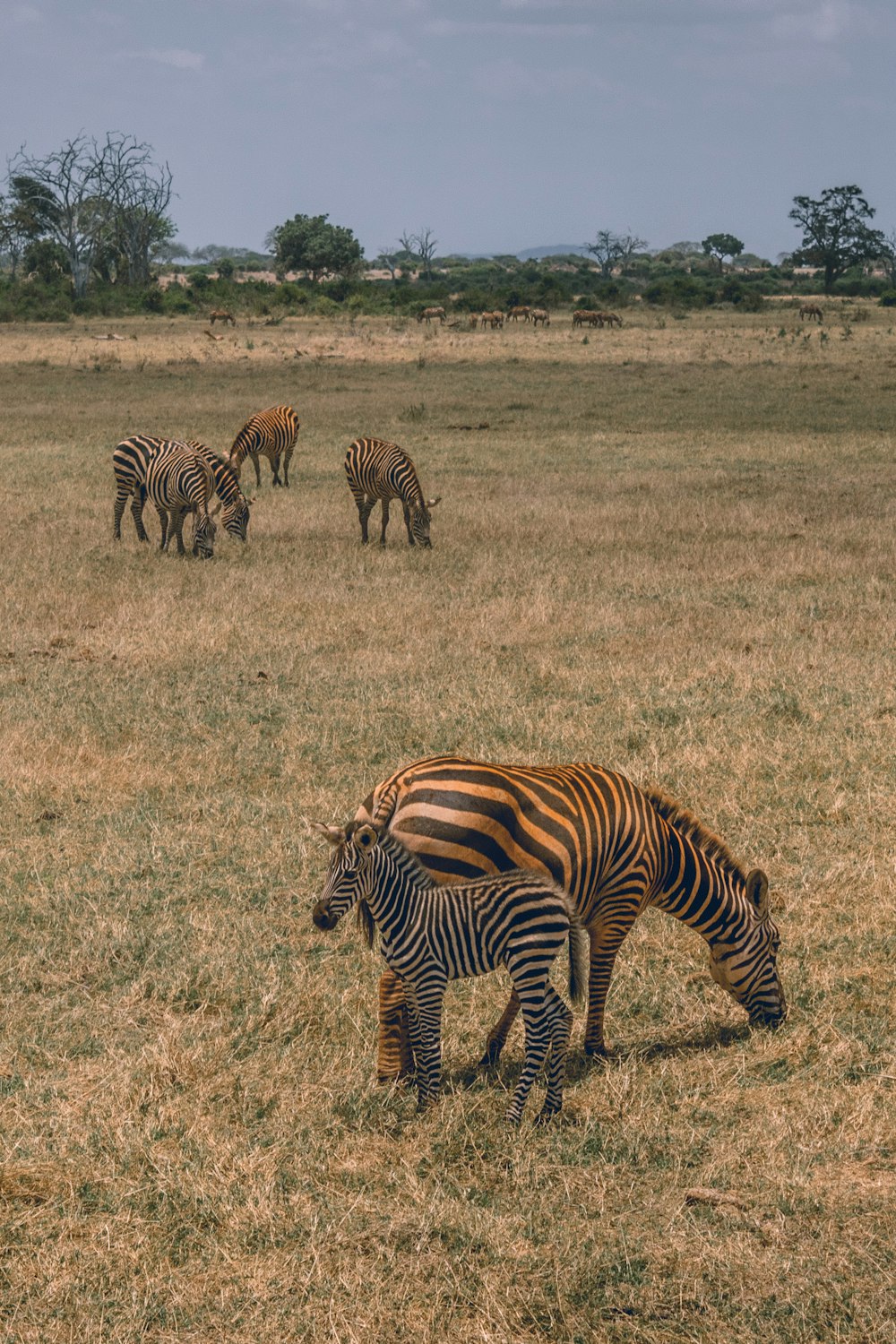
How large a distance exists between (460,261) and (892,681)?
157 metres

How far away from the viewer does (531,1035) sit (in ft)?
15.0

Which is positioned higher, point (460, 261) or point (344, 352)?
point (460, 261)

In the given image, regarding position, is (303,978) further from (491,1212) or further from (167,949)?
(491,1212)

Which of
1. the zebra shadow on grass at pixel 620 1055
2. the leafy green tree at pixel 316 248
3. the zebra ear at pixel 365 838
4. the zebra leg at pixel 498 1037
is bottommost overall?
the zebra shadow on grass at pixel 620 1055

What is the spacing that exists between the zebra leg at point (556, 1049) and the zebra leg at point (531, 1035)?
2 centimetres

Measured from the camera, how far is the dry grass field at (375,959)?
3994mm

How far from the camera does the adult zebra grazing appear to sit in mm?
15703

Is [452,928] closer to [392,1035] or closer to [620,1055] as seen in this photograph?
[392,1035]

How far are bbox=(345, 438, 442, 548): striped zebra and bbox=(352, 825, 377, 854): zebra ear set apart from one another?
10923 mm

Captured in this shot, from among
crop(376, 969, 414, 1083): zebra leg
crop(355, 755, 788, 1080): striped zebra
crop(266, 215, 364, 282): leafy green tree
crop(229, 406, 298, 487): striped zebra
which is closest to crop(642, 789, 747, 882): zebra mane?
crop(355, 755, 788, 1080): striped zebra

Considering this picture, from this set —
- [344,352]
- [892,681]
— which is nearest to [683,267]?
[344,352]

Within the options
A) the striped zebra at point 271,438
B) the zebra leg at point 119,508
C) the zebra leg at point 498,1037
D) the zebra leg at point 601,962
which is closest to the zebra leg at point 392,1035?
the zebra leg at point 498,1037

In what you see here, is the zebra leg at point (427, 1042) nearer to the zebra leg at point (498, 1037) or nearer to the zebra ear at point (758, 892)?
the zebra leg at point (498, 1037)

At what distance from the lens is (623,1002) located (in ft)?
18.9
